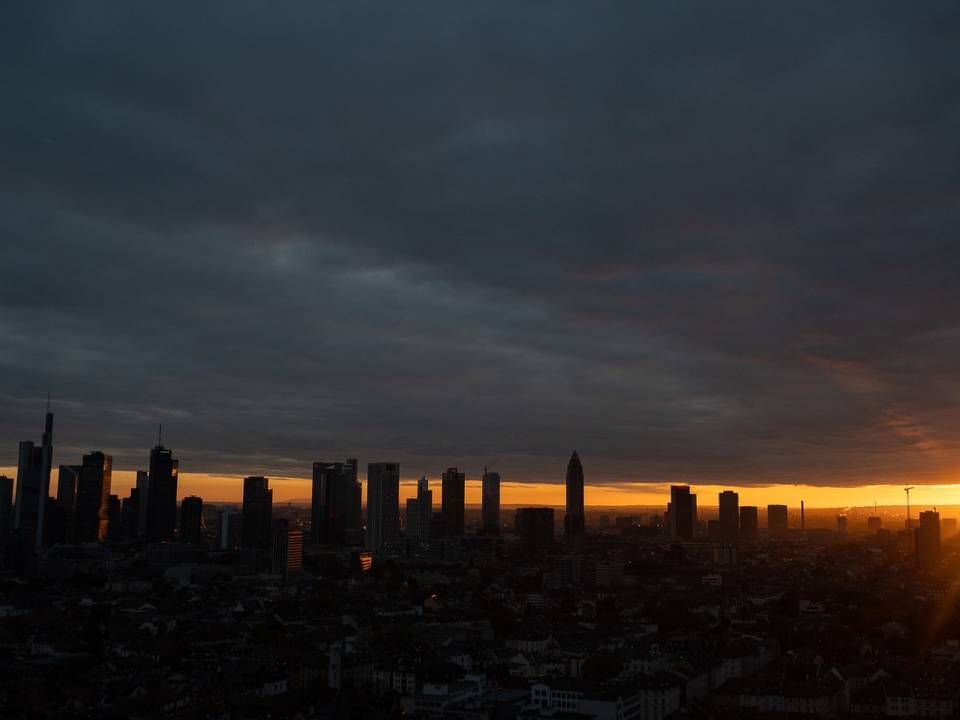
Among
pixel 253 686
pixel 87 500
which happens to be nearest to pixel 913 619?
pixel 253 686

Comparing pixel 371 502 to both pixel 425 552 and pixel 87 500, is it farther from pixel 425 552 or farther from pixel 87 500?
pixel 87 500

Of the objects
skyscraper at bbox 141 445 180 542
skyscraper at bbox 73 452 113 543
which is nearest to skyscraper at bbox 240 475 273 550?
skyscraper at bbox 141 445 180 542

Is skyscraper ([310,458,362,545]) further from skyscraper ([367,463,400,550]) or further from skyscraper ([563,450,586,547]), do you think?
skyscraper ([563,450,586,547])

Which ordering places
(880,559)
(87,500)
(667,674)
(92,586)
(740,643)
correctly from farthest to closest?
(87,500), (880,559), (92,586), (740,643), (667,674)

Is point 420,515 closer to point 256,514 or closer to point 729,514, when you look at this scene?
point 256,514

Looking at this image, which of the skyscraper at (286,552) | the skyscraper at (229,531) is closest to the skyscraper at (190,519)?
the skyscraper at (229,531)

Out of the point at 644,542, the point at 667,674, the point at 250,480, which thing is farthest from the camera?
the point at 644,542

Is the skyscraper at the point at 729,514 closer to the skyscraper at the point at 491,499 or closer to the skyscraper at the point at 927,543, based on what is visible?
the skyscraper at the point at 491,499
